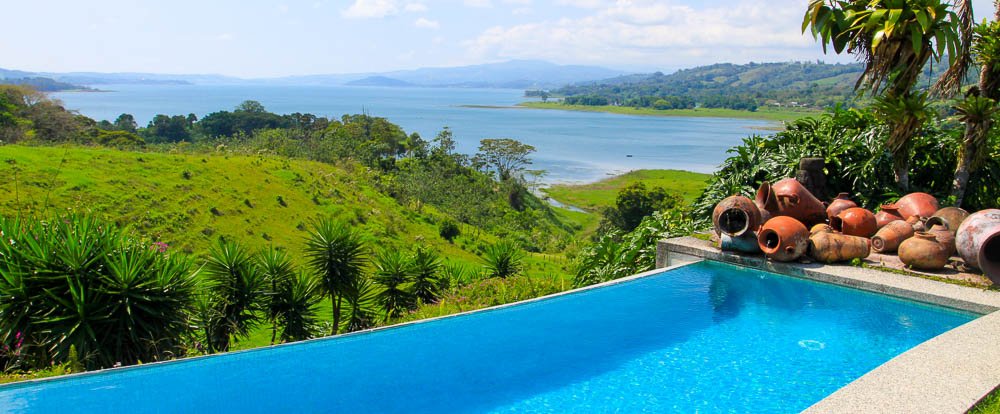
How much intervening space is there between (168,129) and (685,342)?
73937 mm

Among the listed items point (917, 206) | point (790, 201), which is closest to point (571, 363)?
point (790, 201)

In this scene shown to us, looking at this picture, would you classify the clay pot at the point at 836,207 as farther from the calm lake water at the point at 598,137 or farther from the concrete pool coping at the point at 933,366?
the calm lake water at the point at 598,137

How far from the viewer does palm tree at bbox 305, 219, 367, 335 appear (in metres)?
9.10

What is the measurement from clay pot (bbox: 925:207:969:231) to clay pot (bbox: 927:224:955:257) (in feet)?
0.18

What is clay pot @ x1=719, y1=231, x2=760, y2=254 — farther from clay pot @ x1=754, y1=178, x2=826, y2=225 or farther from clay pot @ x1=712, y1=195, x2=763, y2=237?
clay pot @ x1=754, y1=178, x2=826, y2=225

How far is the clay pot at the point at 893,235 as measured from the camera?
7.82 meters

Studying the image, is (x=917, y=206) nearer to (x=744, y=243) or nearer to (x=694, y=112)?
(x=744, y=243)

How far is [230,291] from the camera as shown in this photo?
788 centimetres

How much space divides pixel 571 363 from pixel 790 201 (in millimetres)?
4157

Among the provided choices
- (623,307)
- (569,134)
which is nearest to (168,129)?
(569,134)

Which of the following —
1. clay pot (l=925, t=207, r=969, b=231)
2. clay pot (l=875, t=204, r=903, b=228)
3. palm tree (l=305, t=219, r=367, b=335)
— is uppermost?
clay pot (l=925, t=207, r=969, b=231)

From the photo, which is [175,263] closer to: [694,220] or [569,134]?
[694,220]

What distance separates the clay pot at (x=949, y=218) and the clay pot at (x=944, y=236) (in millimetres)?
55

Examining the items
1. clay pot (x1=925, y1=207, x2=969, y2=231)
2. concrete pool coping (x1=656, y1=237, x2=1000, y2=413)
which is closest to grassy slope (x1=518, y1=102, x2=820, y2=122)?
clay pot (x1=925, y1=207, x2=969, y2=231)
